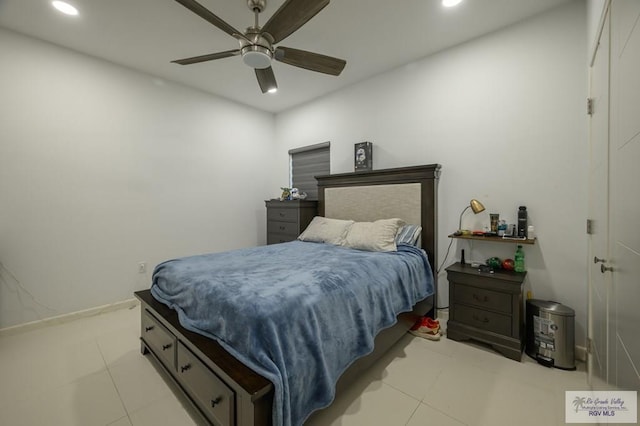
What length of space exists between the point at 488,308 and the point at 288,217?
2.55 metres

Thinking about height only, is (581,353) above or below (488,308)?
below

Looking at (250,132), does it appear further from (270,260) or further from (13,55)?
(270,260)

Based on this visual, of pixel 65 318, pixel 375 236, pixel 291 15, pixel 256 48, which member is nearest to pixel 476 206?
pixel 375 236

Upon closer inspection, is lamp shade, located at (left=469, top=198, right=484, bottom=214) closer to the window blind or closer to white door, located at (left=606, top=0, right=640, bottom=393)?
white door, located at (left=606, top=0, right=640, bottom=393)

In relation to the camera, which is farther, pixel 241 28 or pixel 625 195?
pixel 241 28

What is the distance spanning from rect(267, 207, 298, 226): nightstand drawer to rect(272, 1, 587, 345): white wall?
4.86 ft

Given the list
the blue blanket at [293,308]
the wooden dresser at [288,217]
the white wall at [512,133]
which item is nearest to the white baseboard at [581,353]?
the white wall at [512,133]

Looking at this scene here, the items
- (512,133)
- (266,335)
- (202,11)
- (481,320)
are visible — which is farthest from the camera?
(512,133)

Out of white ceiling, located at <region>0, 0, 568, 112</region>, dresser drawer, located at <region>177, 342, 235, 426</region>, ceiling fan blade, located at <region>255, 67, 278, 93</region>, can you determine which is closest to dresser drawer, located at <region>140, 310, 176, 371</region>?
dresser drawer, located at <region>177, 342, 235, 426</region>

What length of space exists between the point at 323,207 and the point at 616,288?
9.46ft

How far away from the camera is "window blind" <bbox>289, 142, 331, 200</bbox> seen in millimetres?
3961

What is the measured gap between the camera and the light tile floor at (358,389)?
4.83ft

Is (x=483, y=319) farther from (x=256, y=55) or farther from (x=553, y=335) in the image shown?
(x=256, y=55)

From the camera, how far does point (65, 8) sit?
2158 mm
